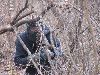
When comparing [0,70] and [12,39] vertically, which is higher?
[12,39]

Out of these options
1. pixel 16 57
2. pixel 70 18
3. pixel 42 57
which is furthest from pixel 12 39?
pixel 70 18

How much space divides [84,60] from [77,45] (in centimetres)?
47

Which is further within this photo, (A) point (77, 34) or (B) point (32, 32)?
(B) point (32, 32)

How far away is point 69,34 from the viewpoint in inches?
131

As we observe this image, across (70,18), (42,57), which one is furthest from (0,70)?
(70,18)

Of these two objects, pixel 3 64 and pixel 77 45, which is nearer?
pixel 77 45

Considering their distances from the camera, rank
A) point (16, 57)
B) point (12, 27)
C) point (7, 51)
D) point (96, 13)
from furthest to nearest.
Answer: point (7, 51)
point (16, 57)
point (96, 13)
point (12, 27)

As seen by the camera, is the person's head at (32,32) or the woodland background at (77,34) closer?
the woodland background at (77,34)

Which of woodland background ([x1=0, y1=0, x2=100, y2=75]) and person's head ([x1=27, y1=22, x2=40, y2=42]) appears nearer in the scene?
woodland background ([x1=0, y1=0, x2=100, y2=75])

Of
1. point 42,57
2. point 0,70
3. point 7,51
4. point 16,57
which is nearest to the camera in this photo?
point 42,57

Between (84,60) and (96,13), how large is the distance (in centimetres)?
95

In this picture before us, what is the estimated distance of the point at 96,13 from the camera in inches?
142

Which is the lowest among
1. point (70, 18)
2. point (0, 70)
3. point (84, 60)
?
point (0, 70)

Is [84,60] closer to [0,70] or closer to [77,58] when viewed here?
[77,58]
